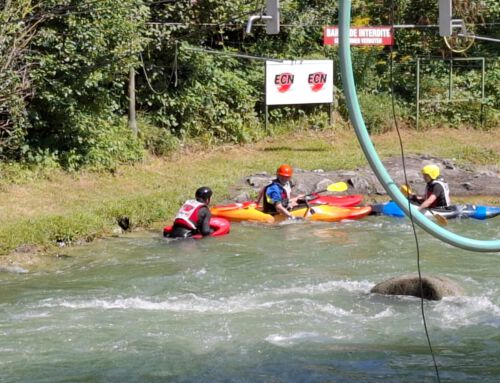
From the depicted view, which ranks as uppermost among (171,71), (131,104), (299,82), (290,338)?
(171,71)

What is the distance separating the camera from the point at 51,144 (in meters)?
16.6

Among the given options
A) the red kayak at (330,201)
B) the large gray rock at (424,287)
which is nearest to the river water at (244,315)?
the large gray rock at (424,287)

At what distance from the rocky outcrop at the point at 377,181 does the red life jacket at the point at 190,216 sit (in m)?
2.84

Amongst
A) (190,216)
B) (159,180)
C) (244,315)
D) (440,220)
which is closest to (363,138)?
(244,315)

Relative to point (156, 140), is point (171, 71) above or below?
above

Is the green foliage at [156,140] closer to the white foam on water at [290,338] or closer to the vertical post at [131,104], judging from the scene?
the vertical post at [131,104]

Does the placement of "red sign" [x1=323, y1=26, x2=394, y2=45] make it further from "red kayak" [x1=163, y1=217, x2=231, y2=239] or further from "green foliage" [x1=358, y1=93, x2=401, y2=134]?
"red kayak" [x1=163, y1=217, x2=231, y2=239]

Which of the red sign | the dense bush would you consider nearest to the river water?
the dense bush

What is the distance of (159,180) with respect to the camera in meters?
17.0

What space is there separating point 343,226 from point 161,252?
3531mm

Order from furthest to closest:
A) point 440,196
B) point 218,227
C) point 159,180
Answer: point 159,180 → point 440,196 → point 218,227

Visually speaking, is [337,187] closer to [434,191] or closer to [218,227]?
[434,191]

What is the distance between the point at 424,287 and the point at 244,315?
2.11 meters

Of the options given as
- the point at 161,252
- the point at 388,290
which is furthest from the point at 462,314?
the point at 161,252
